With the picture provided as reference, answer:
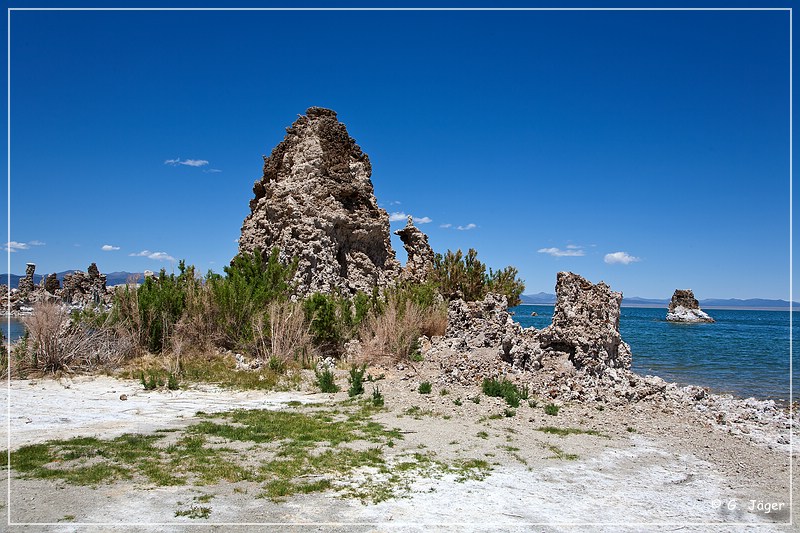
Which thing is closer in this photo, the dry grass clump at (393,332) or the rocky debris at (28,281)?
the dry grass clump at (393,332)

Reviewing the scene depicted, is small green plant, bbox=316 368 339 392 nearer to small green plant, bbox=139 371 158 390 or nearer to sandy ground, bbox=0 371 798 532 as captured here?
sandy ground, bbox=0 371 798 532

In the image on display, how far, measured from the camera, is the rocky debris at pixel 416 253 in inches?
835

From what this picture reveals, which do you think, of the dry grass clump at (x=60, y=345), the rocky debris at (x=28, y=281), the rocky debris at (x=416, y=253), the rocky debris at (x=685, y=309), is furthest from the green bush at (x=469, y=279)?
the rocky debris at (x=685, y=309)

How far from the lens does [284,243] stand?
17984 mm

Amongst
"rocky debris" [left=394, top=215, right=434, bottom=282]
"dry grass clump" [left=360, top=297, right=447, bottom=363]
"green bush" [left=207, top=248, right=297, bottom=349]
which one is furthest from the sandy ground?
"rocky debris" [left=394, top=215, right=434, bottom=282]

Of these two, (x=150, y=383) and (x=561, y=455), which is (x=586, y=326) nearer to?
(x=561, y=455)

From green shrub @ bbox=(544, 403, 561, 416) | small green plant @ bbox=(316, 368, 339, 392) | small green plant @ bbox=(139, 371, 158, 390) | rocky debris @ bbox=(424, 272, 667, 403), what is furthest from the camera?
small green plant @ bbox=(316, 368, 339, 392)

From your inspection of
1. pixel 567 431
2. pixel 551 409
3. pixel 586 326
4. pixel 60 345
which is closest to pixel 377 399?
pixel 551 409

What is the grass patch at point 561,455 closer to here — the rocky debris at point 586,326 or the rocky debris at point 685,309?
the rocky debris at point 586,326

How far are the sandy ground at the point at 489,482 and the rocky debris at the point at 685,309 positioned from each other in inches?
2863

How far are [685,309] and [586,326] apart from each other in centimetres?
7378

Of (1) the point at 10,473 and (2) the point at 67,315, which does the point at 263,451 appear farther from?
(2) the point at 67,315

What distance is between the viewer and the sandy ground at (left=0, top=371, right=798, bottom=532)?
4719 millimetres

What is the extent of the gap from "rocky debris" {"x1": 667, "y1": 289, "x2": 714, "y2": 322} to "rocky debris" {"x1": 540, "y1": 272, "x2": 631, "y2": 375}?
6944 centimetres
